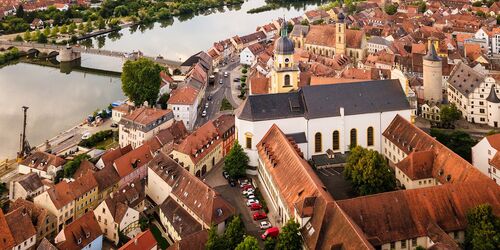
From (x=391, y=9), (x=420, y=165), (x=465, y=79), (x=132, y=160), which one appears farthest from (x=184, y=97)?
(x=391, y=9)

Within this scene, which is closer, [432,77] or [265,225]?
[265,225]

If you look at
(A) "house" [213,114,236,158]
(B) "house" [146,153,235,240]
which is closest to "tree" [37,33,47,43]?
(A) "house" [213,114,236,158]

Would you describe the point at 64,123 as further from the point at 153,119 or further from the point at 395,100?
the point at 395,100

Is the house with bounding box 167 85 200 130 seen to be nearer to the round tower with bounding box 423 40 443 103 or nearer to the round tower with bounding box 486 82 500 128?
the round tower with bounding box 423 40 443 103

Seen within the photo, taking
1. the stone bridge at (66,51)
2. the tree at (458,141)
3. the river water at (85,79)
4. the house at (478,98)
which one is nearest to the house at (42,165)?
the river water at (85,79)

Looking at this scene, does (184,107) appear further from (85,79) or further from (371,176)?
(85,79)

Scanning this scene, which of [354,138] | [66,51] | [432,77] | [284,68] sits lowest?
[354,138]
